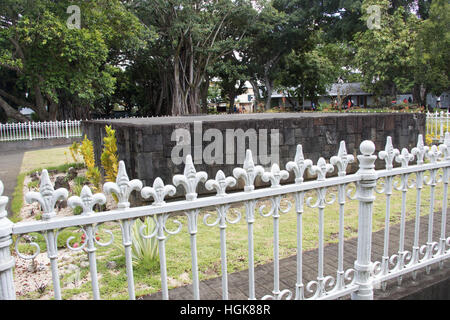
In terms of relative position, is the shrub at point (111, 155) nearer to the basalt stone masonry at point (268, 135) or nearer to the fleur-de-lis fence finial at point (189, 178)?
the basalt stone masonry at point (268, 135)

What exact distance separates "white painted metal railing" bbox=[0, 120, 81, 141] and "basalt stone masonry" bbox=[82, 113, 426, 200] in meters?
8.86

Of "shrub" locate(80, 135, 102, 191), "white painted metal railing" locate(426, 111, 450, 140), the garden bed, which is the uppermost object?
"white painted metal railing" locate(426, 111, 450, 140)

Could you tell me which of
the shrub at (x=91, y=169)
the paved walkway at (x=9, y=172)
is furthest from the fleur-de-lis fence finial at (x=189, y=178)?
the paved walkway at (x=9, y=172)

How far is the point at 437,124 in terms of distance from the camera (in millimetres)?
11609

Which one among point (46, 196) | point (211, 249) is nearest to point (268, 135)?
point (211, 249)

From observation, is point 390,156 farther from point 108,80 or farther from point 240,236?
point 108,80

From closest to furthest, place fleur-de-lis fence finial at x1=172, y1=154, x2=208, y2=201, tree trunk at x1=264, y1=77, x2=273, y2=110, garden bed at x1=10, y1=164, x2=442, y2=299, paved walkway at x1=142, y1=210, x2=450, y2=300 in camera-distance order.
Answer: fleur-de-lis fence finial at x1=172, y1=154, x2=208, y2=201
paved walkway at x1=142, y1=210, x2=450, y2=300
garden bed at x1=10, y1=164, x2=442, y2=299
tree trunk at x1=264, y1=77, x2=273, y2=110

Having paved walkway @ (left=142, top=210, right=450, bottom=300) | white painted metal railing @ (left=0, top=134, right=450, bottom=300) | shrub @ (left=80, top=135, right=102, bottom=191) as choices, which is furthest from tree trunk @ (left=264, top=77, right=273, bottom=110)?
white painted metal railing @ (left=0, top=134, right=450, bottom=300)

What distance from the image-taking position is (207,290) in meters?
2.81

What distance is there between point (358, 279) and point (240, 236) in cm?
195

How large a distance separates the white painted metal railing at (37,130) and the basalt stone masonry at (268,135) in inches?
349

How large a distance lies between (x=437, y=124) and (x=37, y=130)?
1644cm

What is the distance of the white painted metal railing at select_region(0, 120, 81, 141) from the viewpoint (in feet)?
51.7

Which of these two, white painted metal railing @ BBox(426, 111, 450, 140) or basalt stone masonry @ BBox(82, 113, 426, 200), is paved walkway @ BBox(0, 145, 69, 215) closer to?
basalt stone masonry @ BBox(82, 113, 426, 200)
